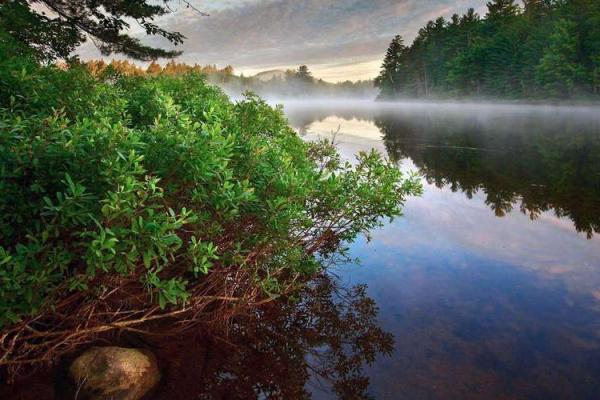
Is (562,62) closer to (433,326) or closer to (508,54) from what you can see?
(508,54)

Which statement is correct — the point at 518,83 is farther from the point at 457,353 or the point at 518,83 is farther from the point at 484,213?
the point at 457,353

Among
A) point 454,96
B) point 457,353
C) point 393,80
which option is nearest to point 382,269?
point 457,353

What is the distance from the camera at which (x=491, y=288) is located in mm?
8414

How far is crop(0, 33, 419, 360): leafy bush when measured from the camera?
3.66 metres

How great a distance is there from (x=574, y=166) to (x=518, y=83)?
65.4m

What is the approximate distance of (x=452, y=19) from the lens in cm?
9919

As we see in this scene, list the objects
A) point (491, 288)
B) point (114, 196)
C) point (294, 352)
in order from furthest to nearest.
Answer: point (491, 288)
point (294, 352)
point (114, 196)

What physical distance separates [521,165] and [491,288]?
49.4ft

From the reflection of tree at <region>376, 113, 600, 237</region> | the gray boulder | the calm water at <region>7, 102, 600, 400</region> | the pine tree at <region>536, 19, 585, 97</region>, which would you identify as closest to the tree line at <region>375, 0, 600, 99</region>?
the pine tree at <region>536, 19, 585, 97</region>

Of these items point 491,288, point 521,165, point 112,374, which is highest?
point 112,374

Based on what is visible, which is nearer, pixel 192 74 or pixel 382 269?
pixel 382 269

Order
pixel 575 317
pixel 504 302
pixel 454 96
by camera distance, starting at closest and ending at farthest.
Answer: pixel 575 317 → pixel 504 302 → pixel 454 96

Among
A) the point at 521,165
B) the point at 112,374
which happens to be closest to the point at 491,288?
the point at 112,374

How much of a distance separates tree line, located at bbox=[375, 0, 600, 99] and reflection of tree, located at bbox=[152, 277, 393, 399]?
209 feet
